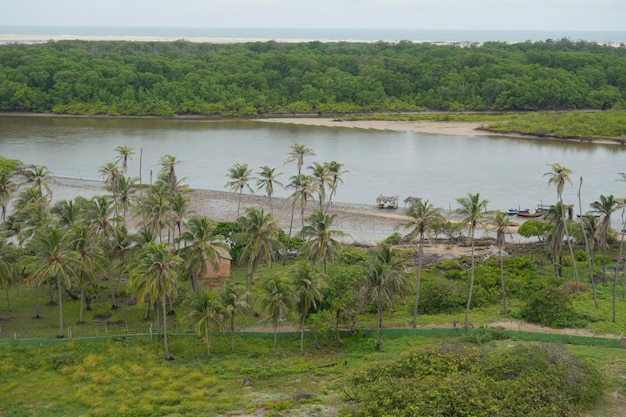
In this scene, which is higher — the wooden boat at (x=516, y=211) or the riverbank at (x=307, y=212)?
the wooden boat at (x=516, y=211)

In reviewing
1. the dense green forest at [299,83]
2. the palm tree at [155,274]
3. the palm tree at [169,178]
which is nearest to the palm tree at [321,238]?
the palm tree at [155,274]

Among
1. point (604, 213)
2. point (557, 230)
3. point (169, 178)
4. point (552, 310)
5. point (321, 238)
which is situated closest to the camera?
point (552, 310)

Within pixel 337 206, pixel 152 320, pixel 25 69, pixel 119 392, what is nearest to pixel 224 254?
pixel 152 320

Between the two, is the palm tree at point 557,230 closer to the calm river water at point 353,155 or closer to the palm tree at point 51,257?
the calm river water at point 353,155

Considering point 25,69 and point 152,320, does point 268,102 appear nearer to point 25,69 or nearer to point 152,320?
point 25,69

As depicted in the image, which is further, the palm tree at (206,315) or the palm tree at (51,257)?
the palm tree at (51,257)

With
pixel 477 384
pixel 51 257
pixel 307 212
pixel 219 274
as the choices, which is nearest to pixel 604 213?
pixel 477 384

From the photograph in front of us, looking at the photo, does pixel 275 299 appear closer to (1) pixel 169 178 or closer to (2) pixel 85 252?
(2) pixel 85 252
